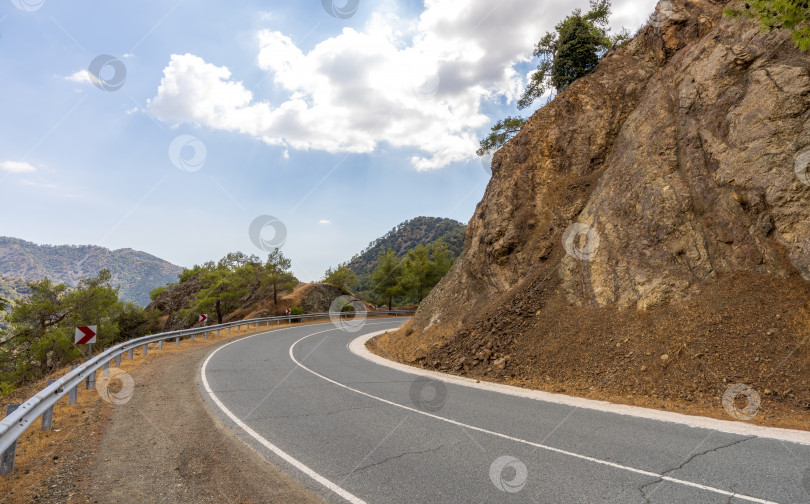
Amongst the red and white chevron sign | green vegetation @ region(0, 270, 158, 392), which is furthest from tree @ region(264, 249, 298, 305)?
the red and white chevron sign

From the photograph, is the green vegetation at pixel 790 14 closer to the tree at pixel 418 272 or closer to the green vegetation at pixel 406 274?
the green vegetation at pixel 406 274

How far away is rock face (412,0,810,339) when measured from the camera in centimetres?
1242

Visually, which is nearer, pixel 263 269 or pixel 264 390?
pixel 264 390

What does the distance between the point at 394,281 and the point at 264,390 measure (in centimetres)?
4510

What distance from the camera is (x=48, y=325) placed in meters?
34.6

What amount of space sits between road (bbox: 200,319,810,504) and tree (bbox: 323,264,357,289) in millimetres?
48336

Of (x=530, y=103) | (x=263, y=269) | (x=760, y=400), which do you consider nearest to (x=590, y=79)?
(x=530, y=103)

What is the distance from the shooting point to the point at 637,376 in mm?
11031

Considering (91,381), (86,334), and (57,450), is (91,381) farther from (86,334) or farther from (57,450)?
(57,450)

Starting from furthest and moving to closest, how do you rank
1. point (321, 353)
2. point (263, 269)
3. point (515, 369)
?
point (263, 269), point (321, 353), point (515, 369)

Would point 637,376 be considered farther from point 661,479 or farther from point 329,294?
point 329,294

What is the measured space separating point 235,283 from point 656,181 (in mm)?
39555

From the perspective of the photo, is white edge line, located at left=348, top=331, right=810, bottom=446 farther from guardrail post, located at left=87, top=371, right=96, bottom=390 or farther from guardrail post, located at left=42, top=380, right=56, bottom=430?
guardrail post, located at left=42, top=380, right=56, bottom=430

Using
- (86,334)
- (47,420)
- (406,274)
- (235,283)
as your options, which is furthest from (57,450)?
(406,274)
